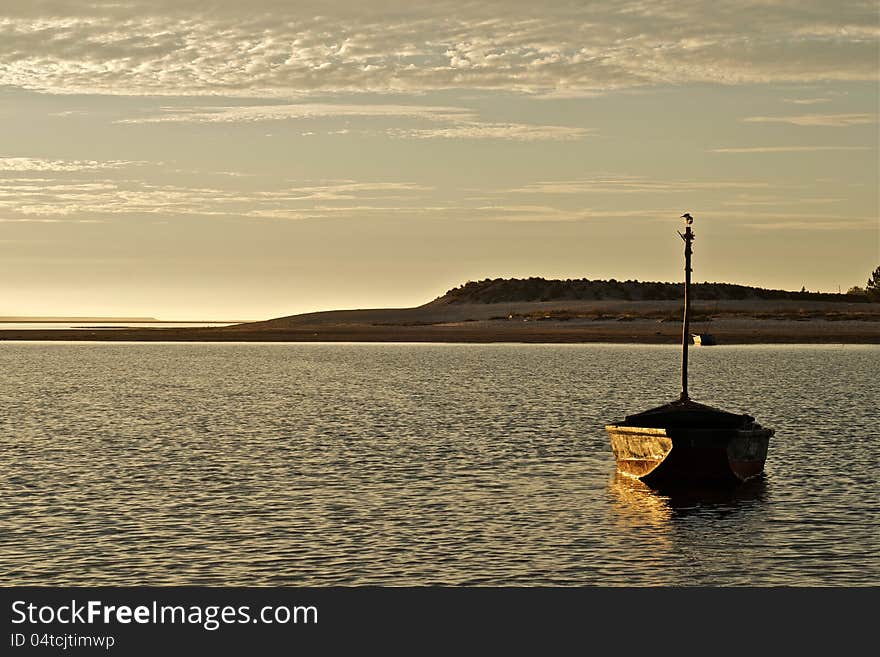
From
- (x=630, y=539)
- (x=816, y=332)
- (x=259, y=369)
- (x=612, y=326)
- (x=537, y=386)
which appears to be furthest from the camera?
(x=612, y=326)

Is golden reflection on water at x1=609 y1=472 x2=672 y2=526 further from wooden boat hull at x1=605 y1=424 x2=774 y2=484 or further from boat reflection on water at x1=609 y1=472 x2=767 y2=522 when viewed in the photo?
wooden boat hull at x1=605 y1=424 x2=774 y2=484

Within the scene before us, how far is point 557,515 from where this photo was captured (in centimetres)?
3136

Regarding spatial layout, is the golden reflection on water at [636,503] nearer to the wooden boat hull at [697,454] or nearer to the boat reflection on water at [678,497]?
the boat reflection on water at [678,497]

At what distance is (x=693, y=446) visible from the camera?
116 ft

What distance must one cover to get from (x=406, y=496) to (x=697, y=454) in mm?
7965

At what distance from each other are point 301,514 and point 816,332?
158 meters

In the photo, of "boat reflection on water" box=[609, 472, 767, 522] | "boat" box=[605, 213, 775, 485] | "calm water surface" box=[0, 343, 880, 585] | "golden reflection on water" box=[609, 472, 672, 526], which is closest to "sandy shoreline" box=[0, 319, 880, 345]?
"calm water surface" box=[0, 343, 880, 585]

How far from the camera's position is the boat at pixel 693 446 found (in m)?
35.3

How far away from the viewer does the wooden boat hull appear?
3531cm

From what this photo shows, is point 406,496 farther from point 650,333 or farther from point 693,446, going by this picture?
point 650,333

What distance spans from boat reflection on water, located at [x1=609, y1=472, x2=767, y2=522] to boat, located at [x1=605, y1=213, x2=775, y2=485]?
0.25m
